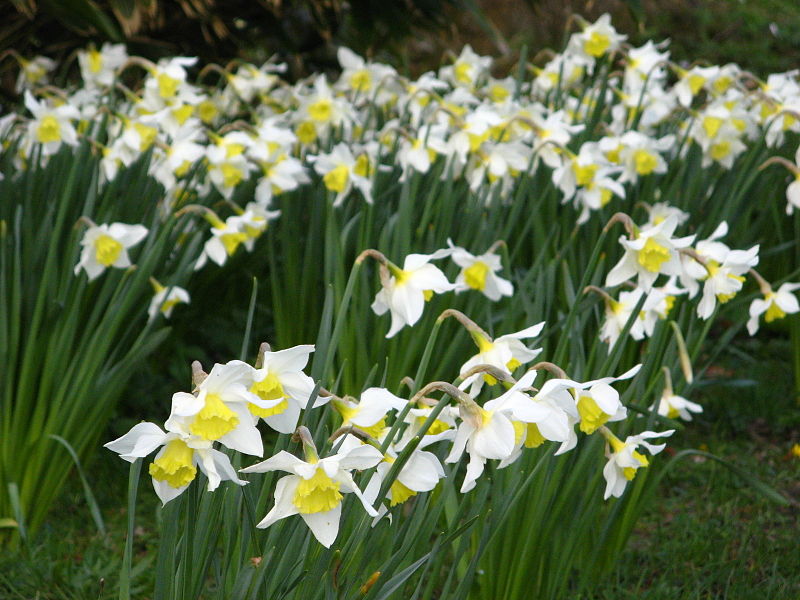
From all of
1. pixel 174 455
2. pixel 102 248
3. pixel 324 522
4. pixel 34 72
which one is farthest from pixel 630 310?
pixel 34 72

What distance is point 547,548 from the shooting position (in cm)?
162

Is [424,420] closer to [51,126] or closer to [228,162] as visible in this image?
[228,162]

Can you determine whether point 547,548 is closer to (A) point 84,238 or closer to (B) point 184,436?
(B) point 184,436

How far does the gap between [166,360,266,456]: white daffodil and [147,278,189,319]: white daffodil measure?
3.53ft

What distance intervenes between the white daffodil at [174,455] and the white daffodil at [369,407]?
0.60 feet

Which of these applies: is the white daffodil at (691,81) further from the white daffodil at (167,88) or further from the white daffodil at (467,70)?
the white daffodil at (167,88)

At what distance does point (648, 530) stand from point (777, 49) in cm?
671

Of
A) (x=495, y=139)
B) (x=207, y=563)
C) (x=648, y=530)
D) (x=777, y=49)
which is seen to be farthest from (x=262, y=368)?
(x=777, y=49)

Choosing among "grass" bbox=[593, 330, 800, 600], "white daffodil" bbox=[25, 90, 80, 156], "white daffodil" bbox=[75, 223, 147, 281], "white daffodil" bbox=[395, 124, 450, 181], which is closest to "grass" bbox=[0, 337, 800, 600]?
"grass" bbox=[593, 330, 800, 600]

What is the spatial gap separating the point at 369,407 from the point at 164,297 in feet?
3.41

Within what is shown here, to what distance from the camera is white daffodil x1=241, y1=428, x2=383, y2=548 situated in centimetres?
101

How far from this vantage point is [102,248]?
207 centimetres

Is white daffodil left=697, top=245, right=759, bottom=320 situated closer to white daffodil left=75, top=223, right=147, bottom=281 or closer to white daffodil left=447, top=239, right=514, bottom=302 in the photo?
white daffodil left=447, top=239, right=514, bottom=302

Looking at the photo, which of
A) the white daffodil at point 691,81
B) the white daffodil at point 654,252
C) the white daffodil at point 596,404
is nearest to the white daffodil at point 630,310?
the white daffodil at point 654,252
